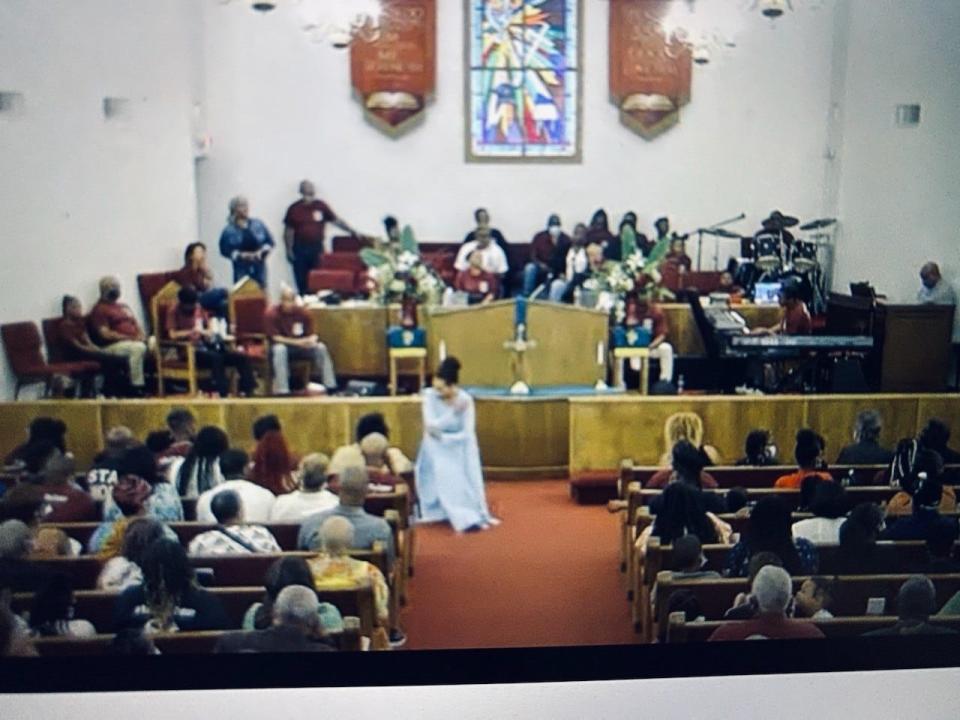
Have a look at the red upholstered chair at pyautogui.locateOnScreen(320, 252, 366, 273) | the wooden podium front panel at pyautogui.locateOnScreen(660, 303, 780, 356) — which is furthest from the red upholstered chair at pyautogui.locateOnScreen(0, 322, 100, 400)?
the wooden podium front panel at pyautogui.locateOnScreen(660, 303, 780, 356)

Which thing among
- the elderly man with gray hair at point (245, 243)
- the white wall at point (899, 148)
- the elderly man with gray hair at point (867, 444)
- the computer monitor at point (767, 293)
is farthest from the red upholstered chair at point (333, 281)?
the elderly man with gray hair at point (867, 444)

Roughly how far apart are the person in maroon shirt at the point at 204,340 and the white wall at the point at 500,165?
0.83 ft

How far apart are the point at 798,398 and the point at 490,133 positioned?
57.8 inches

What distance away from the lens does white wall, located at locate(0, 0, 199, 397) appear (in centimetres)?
348

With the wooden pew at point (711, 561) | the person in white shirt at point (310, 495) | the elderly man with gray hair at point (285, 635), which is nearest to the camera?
the elderly man with gray hair at point (285, 635)

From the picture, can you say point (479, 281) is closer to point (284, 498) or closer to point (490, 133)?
point (490, 133)

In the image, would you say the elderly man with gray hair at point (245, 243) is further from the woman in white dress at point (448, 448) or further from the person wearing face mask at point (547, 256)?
the person wearing face mask at point (547, 256)

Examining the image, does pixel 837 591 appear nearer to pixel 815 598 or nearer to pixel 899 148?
pixel 815 598

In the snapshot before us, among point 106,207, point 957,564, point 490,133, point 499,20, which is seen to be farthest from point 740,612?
point 106,207

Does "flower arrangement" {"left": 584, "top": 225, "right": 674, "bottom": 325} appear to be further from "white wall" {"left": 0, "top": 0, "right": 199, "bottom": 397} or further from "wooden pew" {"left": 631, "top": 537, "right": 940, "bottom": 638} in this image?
"white wall" {"left": 0, "top": 0, "right": 199, "bottom": 397}

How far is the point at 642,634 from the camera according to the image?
3.57 m

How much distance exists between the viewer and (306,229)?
3.64 metres

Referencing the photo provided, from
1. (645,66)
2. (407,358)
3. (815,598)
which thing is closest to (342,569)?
(407,358)

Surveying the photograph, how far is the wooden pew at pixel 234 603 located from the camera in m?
3.49
